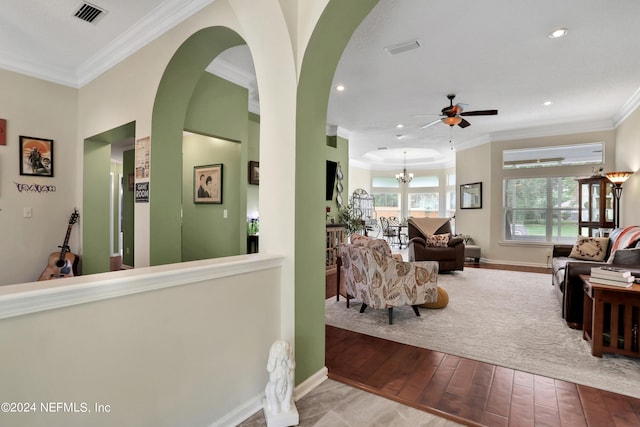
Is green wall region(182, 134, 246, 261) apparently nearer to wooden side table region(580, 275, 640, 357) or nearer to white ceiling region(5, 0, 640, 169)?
white ceiling region(5, 0, 640, 169)

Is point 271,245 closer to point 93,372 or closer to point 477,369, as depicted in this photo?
point 93,372

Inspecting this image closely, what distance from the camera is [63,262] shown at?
3.99 meters

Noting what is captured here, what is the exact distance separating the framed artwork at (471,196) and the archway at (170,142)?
22.8 feet

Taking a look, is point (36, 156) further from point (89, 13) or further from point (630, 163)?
point (630, 163)

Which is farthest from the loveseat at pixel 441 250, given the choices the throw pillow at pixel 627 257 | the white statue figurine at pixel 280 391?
the white statue figurine at pixel 280 391

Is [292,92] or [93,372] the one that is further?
[292,92]

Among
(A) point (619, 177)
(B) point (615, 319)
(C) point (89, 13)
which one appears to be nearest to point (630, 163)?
(A) point (619, 177)

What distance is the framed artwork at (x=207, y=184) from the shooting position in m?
4.41

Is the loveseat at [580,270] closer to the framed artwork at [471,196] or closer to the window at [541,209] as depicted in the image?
the window at [541,209]

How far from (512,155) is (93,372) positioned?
8.29 metres

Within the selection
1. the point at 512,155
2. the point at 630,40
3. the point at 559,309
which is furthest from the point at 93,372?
the point at 512,155

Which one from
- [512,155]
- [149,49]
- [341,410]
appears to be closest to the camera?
[341,410]

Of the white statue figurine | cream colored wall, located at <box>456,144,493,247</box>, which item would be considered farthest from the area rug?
cream colored wall, located at <box>456,144,493,247</box>

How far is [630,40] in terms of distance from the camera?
10.6ft
